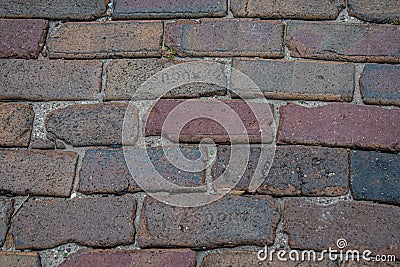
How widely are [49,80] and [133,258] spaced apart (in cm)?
81

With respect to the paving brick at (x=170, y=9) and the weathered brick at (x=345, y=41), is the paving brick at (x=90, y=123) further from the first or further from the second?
the weathered brick at (x=345, y=41)

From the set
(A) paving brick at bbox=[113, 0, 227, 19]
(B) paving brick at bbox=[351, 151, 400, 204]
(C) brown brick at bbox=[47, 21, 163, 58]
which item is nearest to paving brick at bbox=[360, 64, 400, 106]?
(B) paving brick at bbox=[351, 151, 400, 204]

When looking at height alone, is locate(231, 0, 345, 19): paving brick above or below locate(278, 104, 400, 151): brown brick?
above

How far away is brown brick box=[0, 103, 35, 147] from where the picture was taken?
187 cm

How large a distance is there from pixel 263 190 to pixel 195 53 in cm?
64

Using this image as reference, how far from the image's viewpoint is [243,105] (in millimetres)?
1884

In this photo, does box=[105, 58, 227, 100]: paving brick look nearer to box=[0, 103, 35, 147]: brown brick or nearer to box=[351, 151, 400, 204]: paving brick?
box=[0, 103, 35, 147]: brown brick

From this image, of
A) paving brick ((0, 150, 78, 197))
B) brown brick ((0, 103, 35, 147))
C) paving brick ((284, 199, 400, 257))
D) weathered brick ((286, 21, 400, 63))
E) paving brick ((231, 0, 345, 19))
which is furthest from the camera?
paving brick ((231, 0, 345, 19))

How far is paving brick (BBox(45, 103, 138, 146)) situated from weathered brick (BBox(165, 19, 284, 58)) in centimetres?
37

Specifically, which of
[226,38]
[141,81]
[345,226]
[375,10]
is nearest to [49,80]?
[141,81]

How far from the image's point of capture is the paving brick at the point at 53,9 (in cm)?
215

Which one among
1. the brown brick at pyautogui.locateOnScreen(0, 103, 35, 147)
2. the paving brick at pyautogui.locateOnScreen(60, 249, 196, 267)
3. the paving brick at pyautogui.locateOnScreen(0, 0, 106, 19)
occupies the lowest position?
the paving brick at pyautogui.locateOnScreen(60, 249, 196, 267)

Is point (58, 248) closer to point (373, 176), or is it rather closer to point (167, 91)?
point (167, 91)

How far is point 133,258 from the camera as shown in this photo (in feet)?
5.38
